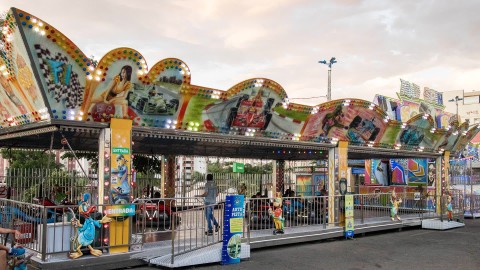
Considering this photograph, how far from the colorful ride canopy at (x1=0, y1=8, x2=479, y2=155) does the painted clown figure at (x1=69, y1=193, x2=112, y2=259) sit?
1781 mm

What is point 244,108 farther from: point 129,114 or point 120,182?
point 120,182

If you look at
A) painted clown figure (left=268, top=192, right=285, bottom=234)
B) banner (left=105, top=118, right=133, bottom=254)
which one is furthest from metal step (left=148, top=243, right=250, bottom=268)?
painted clown figure (left=268, top=192, right=285, bottom=234)

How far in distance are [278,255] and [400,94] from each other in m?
26.7

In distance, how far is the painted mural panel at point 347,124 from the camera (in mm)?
13398

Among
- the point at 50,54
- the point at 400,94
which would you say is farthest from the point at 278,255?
the point at 400,94

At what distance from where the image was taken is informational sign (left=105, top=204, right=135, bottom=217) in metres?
8.92

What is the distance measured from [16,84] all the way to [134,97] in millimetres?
2368

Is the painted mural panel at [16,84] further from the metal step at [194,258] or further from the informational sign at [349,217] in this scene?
the informational sign at [349,217]

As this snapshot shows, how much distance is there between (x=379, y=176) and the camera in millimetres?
28578

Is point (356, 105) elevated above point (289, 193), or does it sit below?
above

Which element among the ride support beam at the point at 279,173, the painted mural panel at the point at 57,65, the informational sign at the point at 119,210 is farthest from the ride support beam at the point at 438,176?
the painted mural panel at the point at 57,65

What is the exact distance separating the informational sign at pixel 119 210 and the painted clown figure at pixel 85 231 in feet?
1.23

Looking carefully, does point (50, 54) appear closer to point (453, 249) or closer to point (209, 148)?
point (209, 148)

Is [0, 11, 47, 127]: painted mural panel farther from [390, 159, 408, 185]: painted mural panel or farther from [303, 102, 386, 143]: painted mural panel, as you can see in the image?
Answer: [390, 159, 408, 185]: painted mural panel
